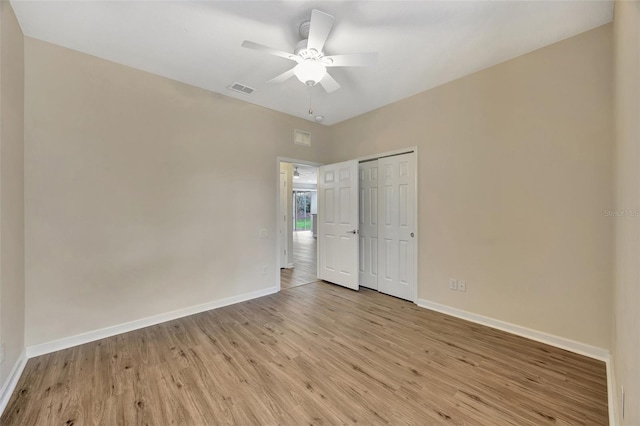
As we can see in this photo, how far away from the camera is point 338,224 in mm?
4426

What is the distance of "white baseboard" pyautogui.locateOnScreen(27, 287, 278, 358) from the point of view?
2.37 m

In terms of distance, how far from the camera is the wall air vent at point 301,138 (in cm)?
436

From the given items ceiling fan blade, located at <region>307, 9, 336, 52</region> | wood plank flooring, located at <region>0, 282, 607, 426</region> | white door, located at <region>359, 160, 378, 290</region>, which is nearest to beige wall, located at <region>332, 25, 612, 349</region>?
wood plank flooring, located at <region>0, 282, 607, 426</region>

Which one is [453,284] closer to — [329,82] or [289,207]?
[329,82]

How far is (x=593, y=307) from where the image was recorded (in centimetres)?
229

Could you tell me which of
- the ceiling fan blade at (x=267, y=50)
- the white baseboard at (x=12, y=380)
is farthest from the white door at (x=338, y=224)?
the white baseboard at (x=12, y=380)

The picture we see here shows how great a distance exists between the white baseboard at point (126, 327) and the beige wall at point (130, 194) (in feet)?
0.17

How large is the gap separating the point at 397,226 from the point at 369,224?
21.4 inches

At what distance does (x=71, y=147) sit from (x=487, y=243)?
448cm

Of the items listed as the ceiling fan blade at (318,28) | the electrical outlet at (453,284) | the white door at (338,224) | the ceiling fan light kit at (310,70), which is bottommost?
the electrical outlet at (453,284)

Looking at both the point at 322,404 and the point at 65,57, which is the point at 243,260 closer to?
the point at 322,404

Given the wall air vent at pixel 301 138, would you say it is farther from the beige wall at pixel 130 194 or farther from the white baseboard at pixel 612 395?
the white baseboard at pixel 612 395

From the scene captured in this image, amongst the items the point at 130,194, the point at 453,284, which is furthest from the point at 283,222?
the point at 453,284

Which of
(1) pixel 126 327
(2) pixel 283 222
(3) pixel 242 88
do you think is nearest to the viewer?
(1) pixel 126 327
